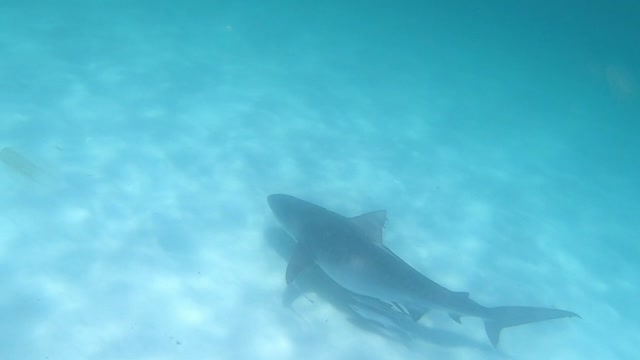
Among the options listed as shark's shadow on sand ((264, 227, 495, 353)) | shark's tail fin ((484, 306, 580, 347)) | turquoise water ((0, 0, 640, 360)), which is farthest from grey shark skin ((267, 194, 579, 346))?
turquoise water ((0, 0, 640, 360))

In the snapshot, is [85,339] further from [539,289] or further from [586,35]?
[586,35]

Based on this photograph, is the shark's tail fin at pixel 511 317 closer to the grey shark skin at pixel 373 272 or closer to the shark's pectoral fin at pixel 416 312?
the grey shark skin at pixel 373 272

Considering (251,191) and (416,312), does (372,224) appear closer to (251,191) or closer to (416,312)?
(416,312)

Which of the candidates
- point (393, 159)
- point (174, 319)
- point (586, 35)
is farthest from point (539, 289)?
point (586, 35)

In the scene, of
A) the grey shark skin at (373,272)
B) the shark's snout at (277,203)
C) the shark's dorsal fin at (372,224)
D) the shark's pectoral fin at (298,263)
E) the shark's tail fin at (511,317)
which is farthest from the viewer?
the shark's snout at (277,203)

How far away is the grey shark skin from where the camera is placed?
5922 mm

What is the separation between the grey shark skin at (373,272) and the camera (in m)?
5.92

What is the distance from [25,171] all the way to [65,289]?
291 cm

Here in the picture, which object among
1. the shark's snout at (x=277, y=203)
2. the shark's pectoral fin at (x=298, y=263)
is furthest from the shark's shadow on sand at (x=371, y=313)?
the shark's snout at (x=277, y=203)

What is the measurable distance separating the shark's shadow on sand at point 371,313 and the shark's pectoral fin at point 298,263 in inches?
23.9

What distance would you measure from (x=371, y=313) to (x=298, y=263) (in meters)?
1.29

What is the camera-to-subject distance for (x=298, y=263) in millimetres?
6238

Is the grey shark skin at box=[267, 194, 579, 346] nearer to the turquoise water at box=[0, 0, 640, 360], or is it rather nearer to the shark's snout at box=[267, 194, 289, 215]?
the shark's snout at box=[267, 194, 289, 215]

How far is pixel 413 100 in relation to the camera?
16250 millimetres
